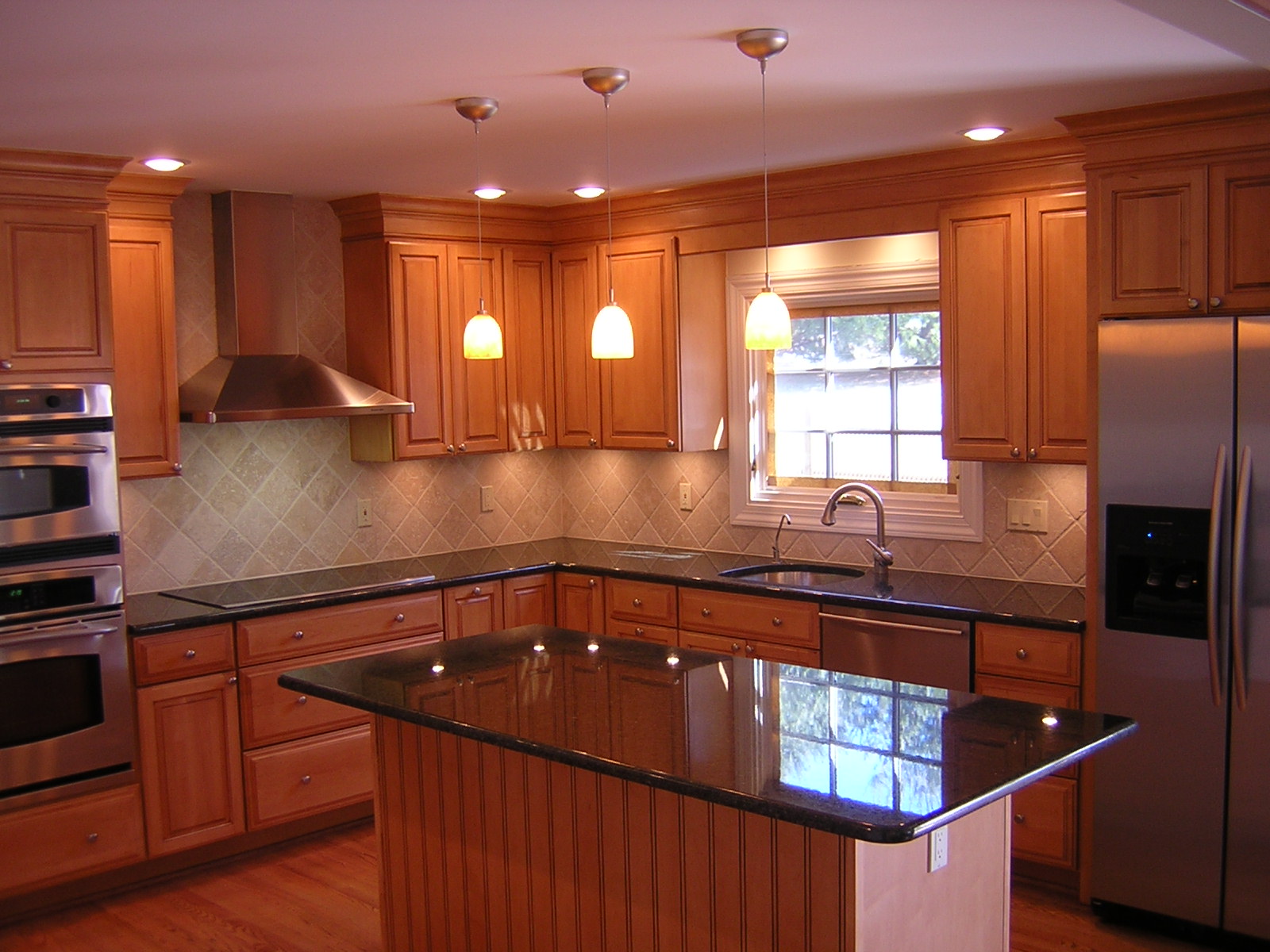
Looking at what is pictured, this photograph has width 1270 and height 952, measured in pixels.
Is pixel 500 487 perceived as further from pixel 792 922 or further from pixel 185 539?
pixel 792 922

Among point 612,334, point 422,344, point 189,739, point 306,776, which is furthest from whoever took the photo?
point 422,344

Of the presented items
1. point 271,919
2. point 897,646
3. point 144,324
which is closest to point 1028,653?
point 897,646

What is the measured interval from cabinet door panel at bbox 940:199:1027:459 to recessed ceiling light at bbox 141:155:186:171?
2557 mm

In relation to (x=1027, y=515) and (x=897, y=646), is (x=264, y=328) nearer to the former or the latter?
(x=897, y=646)

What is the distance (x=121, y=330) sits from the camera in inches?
171

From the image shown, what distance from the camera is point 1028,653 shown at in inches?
153

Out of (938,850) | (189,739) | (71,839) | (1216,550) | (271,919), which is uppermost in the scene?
(1216,550)

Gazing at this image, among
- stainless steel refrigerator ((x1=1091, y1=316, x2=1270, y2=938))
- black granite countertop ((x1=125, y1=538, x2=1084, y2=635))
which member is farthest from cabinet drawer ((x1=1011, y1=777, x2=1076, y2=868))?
black granite countertop ((x1=125, y1=538, x2=1084, y2=635))

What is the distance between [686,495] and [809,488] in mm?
604

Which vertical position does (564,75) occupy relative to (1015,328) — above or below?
above

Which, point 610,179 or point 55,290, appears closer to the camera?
point 55,290

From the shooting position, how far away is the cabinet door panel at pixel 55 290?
12.7ft

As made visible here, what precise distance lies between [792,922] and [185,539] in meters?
3.15

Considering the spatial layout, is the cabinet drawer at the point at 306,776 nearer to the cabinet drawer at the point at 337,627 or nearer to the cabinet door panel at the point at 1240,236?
the cabinet drawer at the point at 337,627
